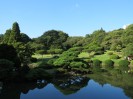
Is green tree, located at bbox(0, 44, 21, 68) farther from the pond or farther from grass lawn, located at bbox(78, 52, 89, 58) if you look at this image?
grass lawn, located at bbox(78, 52, 89, 58)

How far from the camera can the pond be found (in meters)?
27.2

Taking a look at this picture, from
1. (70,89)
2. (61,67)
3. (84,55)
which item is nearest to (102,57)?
(84,55)

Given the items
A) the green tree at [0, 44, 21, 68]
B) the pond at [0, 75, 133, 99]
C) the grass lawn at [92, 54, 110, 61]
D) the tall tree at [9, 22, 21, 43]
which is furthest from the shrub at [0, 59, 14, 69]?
the grass lawn at [92, 54, 110, 61]

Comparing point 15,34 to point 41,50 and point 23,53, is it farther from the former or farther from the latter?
point 41,50

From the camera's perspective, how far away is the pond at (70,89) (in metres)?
27.2

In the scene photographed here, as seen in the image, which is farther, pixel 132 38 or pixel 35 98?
pixel 132 38

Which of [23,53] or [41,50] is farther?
[41,50]

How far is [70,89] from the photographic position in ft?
102

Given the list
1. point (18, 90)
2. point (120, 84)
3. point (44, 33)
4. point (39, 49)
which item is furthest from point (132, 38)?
point (44, 33)

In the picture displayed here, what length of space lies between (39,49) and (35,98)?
48780 mm

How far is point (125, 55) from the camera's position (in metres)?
57.7

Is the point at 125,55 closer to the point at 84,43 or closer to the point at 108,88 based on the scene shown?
the point at 108,88

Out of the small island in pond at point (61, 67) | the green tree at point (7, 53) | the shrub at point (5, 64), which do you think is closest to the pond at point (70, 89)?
the small island in pond at point (61, 67)

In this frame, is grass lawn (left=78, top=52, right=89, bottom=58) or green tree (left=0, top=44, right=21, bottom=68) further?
grass lawn (left=78, top=52, right=89, bottom=58)
